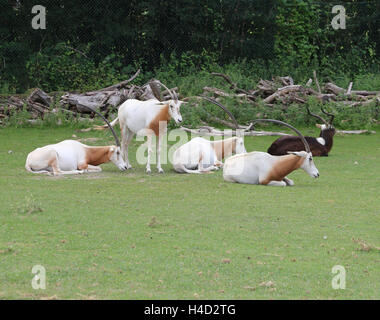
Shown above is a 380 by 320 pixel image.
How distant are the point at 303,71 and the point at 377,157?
845 cm

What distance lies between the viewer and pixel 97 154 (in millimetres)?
10688

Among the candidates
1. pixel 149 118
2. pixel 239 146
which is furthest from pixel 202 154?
pixel 149 118

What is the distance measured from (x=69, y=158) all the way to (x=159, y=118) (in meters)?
1.43

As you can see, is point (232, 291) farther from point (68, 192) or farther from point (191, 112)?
point (191, 112)

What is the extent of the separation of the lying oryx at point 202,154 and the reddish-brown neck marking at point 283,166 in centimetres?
156

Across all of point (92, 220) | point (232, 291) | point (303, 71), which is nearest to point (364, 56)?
point (303, 71)

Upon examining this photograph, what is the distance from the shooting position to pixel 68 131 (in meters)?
15.8

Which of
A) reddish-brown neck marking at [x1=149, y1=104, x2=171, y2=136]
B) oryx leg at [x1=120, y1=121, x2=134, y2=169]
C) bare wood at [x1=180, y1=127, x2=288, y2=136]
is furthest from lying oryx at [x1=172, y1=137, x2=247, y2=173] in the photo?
bare wood at [x1=180, y1=127, x2=288, y2=136]

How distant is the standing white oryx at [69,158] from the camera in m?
10.3
